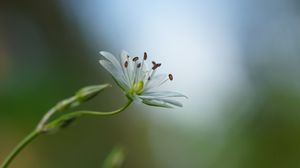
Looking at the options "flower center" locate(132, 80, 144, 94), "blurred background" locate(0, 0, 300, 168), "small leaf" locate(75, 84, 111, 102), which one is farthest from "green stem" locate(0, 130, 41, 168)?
"blurred background" locate(0, 0, 300, 168)

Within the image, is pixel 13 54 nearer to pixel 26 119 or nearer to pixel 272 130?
pixel 26 119

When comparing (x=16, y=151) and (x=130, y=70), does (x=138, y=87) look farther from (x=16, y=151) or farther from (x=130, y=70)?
(x=16, y=151)

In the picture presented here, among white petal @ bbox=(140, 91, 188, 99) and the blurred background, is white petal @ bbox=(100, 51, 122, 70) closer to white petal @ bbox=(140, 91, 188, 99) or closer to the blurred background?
white petal @ bbox=(140, 91, 188, 99)

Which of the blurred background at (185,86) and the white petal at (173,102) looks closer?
the white petal at (173,102)

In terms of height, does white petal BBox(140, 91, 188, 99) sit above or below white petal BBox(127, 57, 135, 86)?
below

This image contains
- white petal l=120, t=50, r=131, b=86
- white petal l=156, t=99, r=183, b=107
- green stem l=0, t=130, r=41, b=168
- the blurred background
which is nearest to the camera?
green stem l=0, t=130, r=41, b=168

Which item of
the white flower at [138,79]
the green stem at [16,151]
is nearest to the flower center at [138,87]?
the white flower at [138,79]

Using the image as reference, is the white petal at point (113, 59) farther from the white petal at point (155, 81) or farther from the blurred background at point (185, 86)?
the blurred background at point (185, 86)
